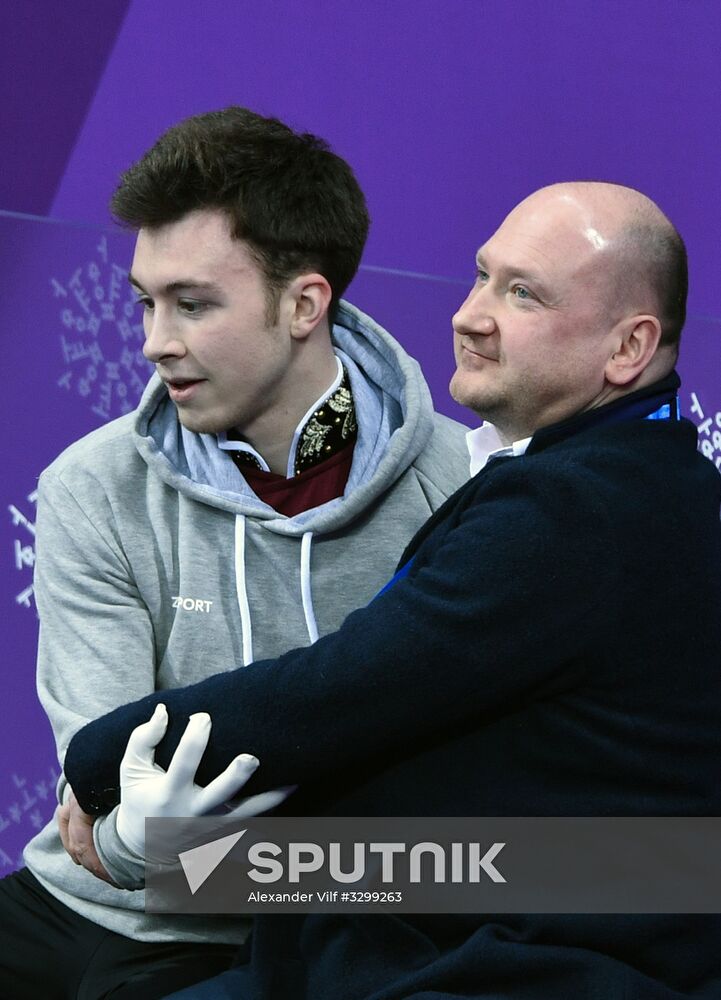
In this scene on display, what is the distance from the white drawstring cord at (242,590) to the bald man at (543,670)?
246 mm

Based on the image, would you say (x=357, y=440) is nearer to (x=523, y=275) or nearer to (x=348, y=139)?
(x=523, y=275)

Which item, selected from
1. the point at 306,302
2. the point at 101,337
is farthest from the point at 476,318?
the point at 101,337

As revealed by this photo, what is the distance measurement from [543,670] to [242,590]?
0.50 meters

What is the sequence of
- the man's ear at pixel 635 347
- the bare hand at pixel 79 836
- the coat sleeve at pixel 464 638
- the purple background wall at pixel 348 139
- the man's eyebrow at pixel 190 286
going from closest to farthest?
the coat sleeve at pixel 464 638 < the man's ear at pixel 635 347 < the bare hand at pixel 79 836 < the man's eyebrow at pixel 190 286 < the purple background wall at pixel 348 139

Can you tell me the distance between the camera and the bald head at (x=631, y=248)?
1.55 meters

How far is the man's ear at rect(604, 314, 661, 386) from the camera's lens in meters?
1.55

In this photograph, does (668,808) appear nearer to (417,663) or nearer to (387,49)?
(417,663)

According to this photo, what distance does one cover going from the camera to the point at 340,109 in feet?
8.23

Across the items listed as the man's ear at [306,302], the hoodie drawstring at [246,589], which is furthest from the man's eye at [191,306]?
the hoodie drawstring at [246,589]

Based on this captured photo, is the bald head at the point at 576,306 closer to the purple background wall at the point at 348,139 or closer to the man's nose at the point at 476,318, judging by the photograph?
the man's nose at the point at 476,318

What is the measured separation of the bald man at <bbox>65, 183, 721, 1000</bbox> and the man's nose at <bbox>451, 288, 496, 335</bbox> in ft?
0.07

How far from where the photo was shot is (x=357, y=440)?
189 centimetres

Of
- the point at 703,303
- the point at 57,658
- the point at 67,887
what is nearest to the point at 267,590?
the point at 57,658

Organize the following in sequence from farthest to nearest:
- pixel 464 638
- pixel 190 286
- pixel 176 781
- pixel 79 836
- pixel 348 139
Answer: pixel 348 139 → pixel 190 286 → pixel 79 836 → pixel 176 781 → pixel 464 638
